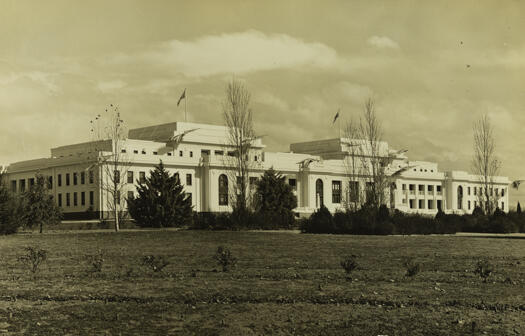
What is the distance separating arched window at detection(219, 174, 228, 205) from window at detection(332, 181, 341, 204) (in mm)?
16540

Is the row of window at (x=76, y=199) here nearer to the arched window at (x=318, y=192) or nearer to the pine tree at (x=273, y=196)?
the pine tree at (x=273, y=196)

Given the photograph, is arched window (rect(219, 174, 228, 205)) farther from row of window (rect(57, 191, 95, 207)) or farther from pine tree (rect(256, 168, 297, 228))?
pine tree (rect(256, 168, 297, 228))

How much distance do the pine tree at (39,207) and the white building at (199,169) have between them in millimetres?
13834

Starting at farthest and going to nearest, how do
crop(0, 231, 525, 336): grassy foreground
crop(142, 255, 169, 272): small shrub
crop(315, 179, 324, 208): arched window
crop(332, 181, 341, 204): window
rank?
crop(332, 181, 341, 204): window
crop(315, 179, 324, 208): arched window
crop(142, 255, 169, 272): small shrub
crop(0, 231, 525, 336): grassy foreground

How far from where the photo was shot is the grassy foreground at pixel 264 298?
31.5ft

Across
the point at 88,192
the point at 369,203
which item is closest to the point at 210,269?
the point at 369,203

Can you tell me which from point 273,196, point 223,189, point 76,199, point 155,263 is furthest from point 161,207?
point 155,263

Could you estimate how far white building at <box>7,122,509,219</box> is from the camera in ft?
215

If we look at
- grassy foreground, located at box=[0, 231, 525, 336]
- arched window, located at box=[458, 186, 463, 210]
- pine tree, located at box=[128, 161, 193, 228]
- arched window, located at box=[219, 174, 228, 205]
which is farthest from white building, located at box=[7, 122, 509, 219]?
grassy foreground, located at box=[0, 231, 525, 336]

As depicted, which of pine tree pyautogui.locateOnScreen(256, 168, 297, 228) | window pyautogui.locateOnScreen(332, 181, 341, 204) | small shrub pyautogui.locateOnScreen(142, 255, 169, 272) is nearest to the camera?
small shrub pyautogui.locateOnScreen(142, 255, 169, 272)

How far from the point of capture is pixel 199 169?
73.2 meters

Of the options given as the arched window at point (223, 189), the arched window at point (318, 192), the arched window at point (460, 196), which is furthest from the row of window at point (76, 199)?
the arched window at point (460, 196)

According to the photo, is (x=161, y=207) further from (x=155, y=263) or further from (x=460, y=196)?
(x=460, y=196)

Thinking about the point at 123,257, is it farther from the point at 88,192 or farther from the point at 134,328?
the point at 88,192
